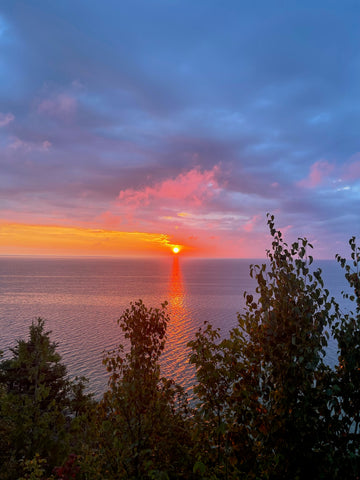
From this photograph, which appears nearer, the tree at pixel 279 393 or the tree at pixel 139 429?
the tree at pixel 279 393

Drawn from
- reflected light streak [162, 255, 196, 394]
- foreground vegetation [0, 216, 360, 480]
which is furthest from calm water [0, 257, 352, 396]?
foreground vegetation [0, 216, 360, 480]

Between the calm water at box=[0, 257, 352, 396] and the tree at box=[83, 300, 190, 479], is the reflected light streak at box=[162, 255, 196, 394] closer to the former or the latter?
the calm water at box=[0, 257, 352, 396]

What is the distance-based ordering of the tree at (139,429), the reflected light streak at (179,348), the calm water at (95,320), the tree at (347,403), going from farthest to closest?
the calm water at (95,320) → the reflected light streak at (179,348) → the tree at (139,429) → the tree at (347,403)

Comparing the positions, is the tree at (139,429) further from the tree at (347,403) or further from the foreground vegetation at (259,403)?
the tree at (347,403)

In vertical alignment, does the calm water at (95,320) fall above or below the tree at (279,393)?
below

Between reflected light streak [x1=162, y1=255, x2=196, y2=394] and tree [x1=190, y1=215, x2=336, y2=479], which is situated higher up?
tree [x1=190, y1=215, x2=336, y2=479]

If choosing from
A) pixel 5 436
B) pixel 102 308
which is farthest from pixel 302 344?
pixel 102 308

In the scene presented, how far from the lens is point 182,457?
26.2ft

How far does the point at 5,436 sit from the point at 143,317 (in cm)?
1801

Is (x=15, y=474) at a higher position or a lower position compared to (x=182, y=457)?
lower

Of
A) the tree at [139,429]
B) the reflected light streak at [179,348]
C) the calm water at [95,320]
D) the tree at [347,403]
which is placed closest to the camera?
the tree at [347,403]

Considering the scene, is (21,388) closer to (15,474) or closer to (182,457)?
(15,474)

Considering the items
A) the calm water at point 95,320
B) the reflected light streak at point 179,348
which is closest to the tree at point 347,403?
the calm water at point 95,320

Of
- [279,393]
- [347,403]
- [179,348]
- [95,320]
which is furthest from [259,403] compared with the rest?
[95,320]
